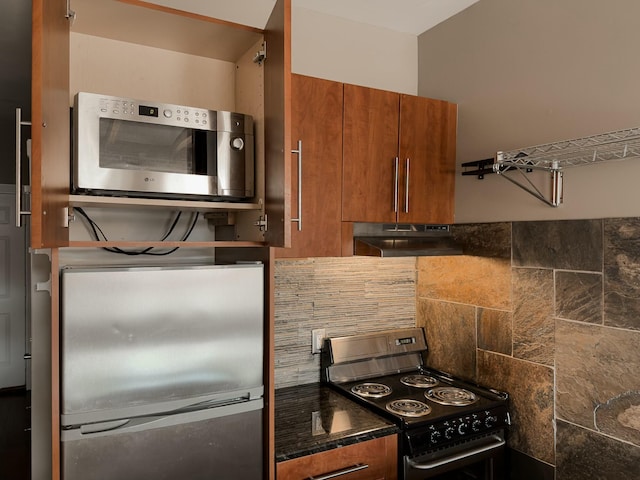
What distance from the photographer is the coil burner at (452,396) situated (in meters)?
2.14

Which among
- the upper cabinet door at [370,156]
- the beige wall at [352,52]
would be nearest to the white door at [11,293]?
the beige wall at [352,52]

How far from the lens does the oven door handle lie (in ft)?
6.35

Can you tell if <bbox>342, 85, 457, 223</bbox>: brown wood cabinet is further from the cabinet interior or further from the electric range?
the electric range

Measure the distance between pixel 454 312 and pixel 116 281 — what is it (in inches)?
68.6

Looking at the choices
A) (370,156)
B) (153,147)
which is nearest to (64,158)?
(153,147)

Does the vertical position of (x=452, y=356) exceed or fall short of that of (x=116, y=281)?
it falls short

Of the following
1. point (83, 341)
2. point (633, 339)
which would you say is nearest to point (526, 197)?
point (633, 339)

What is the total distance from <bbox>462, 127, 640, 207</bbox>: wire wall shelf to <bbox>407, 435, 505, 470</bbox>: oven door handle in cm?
110

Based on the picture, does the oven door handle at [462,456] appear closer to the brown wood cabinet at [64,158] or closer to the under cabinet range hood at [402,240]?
the brown wood cabinet at [64,158]

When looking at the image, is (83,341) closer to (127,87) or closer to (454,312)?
(127,87)

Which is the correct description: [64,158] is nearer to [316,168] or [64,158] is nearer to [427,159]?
[316,168]

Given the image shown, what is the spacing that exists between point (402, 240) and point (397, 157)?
0.40 metres

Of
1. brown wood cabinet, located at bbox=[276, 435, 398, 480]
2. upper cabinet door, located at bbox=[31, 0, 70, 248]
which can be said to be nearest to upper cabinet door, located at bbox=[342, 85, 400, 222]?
brown wood cabinet, located at bbox=[276, 435, 398, 480]

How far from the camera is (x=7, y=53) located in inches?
100.0
